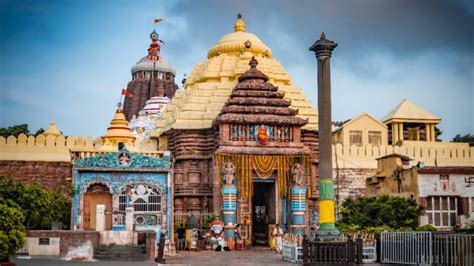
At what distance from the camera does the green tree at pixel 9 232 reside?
18359mm

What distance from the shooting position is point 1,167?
38156 mm

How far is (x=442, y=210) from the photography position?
3088cm

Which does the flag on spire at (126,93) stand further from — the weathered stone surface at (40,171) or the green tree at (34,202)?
the green tree at (34,202)

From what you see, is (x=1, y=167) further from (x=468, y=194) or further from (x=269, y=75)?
(x=468, y=194)

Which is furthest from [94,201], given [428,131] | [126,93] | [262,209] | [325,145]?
[126,93]

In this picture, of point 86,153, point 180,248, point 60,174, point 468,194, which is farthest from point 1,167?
point 468,194

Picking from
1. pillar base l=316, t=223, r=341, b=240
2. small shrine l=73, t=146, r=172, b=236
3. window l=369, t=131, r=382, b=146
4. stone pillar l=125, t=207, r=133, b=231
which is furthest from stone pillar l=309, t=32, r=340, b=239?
window l=369, t=131, r=382, b=146

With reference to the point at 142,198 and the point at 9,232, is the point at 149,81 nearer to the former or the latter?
the point at 142,198

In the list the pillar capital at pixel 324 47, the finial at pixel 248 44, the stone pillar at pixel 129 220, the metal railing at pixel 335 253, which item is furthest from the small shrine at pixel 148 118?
the metal railing at pixel 335 253

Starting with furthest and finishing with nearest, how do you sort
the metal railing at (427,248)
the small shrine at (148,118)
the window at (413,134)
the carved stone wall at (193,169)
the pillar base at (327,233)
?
the small shrine at (148,118) → the window at (413,134) → the carved stone wall at (193,169) → the pillar base at (327,233) → the metal railing at (427,248)

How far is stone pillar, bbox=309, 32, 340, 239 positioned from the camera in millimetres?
22438

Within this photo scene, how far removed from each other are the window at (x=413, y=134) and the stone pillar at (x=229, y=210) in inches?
821

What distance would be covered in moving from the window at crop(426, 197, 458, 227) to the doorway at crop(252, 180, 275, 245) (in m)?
6.94

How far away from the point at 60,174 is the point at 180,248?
11119mm
